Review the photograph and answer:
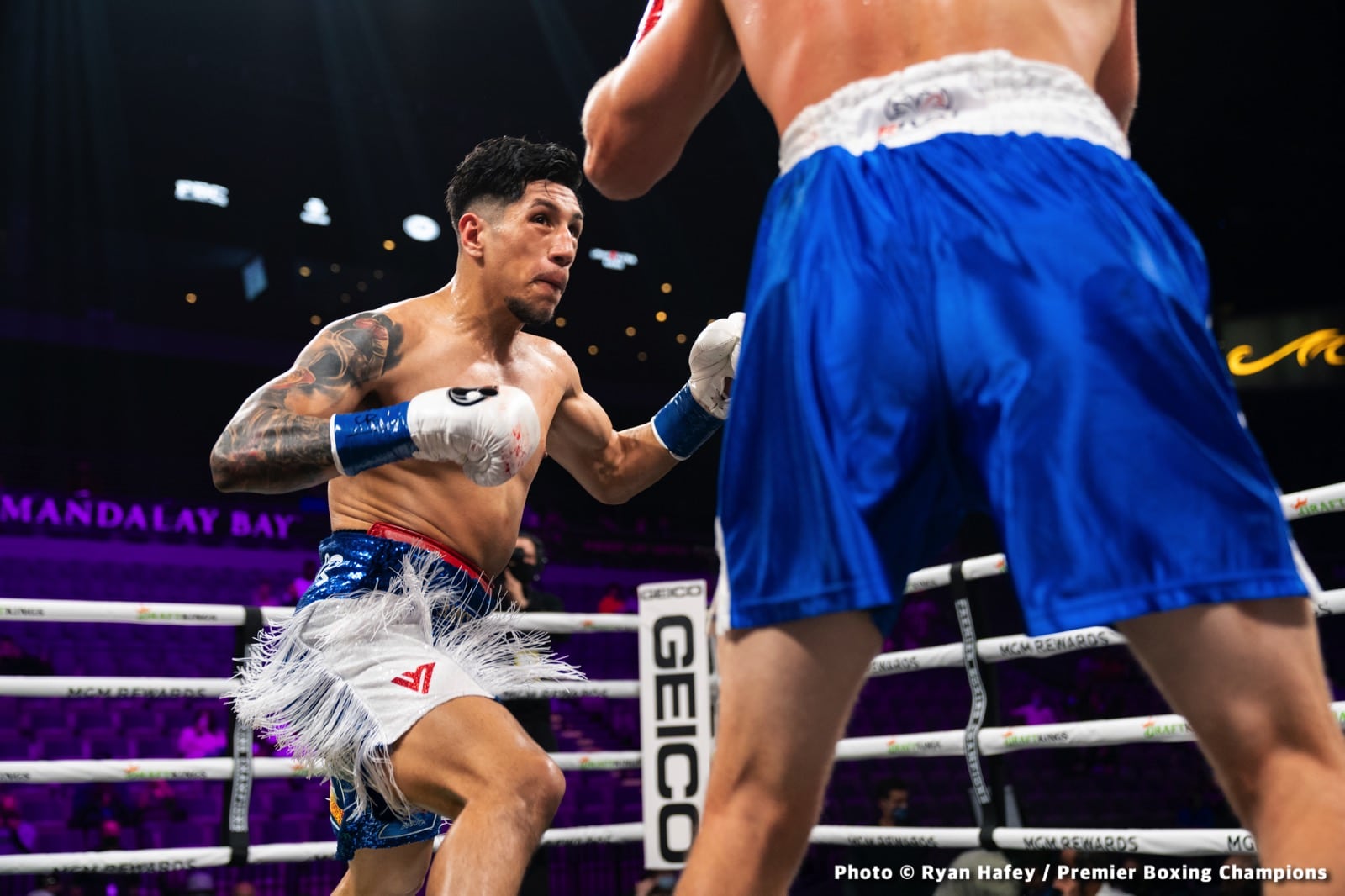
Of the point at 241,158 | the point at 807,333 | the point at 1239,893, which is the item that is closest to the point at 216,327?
the point at 241,158

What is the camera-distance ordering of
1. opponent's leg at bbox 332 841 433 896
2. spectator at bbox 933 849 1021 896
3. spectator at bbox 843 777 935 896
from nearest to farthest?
opponent's leg at bbox 332 841 433 896 → spectator at bbox 933 849 1021 896 → spectator at bbox 843 777 935 896

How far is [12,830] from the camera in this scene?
7012mm

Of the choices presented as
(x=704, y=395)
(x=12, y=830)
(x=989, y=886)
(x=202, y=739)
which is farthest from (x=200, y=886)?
(x=704, y=395)

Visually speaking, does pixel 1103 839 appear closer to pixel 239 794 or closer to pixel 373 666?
pixel 373 666

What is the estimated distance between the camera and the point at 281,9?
34.4 feet

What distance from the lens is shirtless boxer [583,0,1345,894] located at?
0.91 metres

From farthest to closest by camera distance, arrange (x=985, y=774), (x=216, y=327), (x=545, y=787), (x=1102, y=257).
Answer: (x=216, y=327) → (x=985, y=774) → (x=545, y=787) → (x=1102, y=257)

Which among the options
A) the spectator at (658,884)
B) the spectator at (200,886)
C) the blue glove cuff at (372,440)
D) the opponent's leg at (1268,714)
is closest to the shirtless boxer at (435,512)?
the blue glove cuff at (372,440)

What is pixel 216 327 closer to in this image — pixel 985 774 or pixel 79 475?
pixel 79 475

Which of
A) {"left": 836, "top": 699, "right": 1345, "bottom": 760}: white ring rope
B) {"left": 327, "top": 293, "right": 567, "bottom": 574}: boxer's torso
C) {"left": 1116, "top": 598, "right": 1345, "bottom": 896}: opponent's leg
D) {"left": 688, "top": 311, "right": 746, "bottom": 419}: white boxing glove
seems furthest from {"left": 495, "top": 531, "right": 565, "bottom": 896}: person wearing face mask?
{"left": 1116, "top": 598, "right": 1345, "bottom": 896}: opponent's leg

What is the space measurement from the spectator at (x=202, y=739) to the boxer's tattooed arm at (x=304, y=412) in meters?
6.62

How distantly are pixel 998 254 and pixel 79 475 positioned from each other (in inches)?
443

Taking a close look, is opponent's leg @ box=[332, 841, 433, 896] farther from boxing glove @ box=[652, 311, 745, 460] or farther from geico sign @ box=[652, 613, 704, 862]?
geico sign @ box=[652, 613, 704, 862]

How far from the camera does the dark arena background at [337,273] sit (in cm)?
1017
